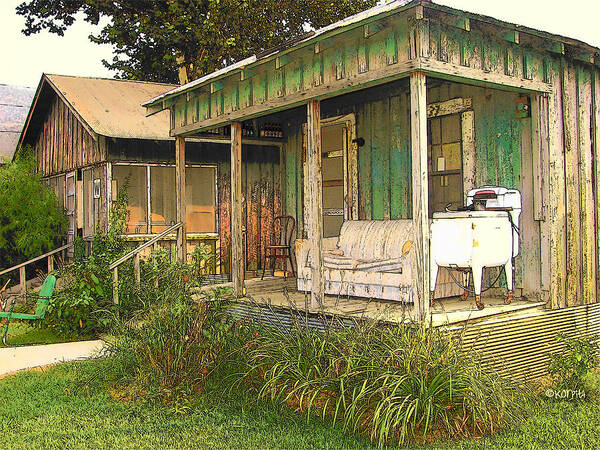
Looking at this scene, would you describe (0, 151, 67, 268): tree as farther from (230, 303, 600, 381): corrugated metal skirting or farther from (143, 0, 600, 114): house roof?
(230, 303, 600, 381): corrugated metal skirting

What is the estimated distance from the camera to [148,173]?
1116cm

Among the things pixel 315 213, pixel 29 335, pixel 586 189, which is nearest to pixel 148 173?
pixel 29 335

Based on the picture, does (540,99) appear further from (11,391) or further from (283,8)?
(283,8)

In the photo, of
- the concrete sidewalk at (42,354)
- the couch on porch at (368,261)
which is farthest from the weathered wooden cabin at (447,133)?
the concrete sidewalk at (42,354)

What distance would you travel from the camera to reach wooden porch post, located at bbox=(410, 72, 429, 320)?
16.3 ft

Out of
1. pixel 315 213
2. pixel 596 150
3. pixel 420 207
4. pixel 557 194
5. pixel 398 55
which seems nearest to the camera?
pixel 420 207

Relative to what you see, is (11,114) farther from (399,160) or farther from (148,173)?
(399,160)

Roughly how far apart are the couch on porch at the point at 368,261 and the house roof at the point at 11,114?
11433 millimetres

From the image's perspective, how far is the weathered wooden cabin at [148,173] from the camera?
1099 centimetres

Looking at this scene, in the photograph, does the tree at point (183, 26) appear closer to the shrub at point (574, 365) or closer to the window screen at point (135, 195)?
the window screen at point (135, 195)

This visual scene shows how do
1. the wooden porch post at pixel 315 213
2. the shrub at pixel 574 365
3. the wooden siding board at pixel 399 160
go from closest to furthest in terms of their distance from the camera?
the shrub at pixel 574 365 < the wooden porch post at pixel 315 213 < the wooden siding board at pixel 399 160

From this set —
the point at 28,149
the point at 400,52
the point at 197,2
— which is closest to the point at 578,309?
the point at 400,52

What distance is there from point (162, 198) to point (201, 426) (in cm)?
716

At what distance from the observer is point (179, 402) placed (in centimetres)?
517
